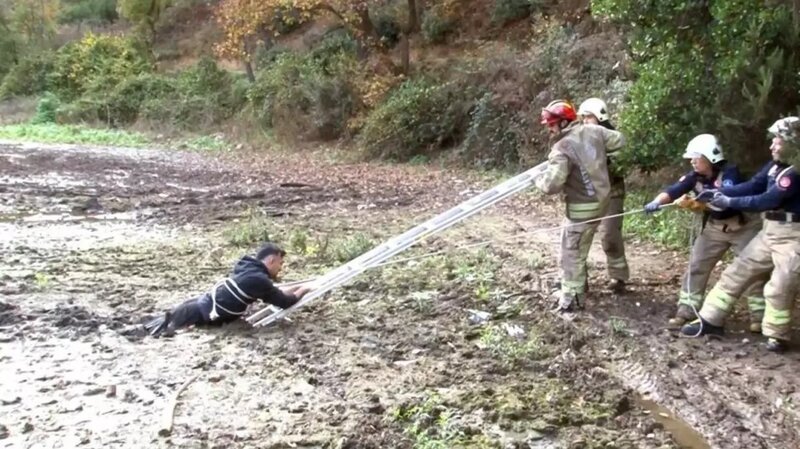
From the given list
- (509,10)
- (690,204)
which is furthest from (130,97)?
(690,204)

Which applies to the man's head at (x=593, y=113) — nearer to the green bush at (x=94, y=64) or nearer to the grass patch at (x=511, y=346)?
the grass patch at (x=511, y=346)

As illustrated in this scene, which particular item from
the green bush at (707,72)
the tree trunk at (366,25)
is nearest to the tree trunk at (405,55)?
the tree trunk at (366,25)

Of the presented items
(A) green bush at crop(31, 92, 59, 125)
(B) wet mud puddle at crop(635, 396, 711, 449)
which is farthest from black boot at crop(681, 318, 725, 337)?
(A) green bush at crop(31, 92, 59, 125)

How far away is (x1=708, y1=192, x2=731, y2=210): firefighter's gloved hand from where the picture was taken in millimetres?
6617

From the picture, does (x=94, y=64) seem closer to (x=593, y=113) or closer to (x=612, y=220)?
(x=593, y=113)

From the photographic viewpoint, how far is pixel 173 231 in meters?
12.9

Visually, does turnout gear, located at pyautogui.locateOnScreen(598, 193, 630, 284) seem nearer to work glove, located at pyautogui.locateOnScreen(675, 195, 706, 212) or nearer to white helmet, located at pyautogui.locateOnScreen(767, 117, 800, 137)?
work glove, located at pyautogui.locateOnScreen(675, 195, 706, 212)

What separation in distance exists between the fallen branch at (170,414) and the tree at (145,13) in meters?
41.6

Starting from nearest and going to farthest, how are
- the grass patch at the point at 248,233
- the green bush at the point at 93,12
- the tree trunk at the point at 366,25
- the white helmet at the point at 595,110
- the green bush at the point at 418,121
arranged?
1. the white helmet at the point at 595,110
2. the grass patch at the point at 248,233
3. the green bush at the point at 418,121
4. the tree trunk at the point at 366,25
5. the green bush at the point at 93,12

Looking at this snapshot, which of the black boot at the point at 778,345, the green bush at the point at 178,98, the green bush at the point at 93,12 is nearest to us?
the black boot at the point at 778,345

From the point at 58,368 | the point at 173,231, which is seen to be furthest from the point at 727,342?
the point at 173,231

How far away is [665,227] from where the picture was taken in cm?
1098

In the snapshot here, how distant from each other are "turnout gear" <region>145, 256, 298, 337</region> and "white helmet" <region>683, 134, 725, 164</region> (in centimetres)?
371

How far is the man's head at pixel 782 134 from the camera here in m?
6.20
